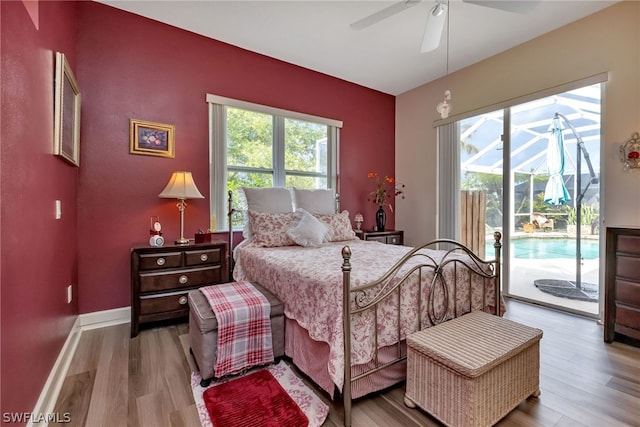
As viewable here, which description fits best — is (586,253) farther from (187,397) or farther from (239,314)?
(187,397)

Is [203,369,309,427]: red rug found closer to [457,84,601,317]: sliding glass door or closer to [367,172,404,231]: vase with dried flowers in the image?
[367,172,404,231]: vase with dried flowers

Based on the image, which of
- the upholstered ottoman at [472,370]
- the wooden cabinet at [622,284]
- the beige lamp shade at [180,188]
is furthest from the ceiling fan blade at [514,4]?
the beige lamp shade at [180,188]

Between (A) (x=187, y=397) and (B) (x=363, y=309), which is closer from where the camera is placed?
(B) (x=363, y=309)

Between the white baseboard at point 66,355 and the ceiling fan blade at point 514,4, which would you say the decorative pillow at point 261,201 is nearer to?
the white baseboard at point 66,355

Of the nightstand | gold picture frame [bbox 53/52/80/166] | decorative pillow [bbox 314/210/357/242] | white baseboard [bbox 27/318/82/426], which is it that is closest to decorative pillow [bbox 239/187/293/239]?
decorative pillow [bbox 314/210/357/242]

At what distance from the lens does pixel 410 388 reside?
5.25ft

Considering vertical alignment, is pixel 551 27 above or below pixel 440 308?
above

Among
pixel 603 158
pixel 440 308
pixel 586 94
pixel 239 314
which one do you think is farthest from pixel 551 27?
pixel 239 314

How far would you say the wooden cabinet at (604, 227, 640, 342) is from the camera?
2270 mm

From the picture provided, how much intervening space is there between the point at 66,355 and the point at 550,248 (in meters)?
4.73

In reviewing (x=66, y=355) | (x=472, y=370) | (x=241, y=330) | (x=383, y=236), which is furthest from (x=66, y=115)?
(x=383, y=236)

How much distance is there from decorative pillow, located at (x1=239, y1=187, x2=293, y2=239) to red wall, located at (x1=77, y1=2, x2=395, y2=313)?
1.51 feet

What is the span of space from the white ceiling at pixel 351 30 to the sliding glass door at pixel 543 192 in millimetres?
783

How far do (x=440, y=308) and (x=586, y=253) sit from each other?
2.34 meters
